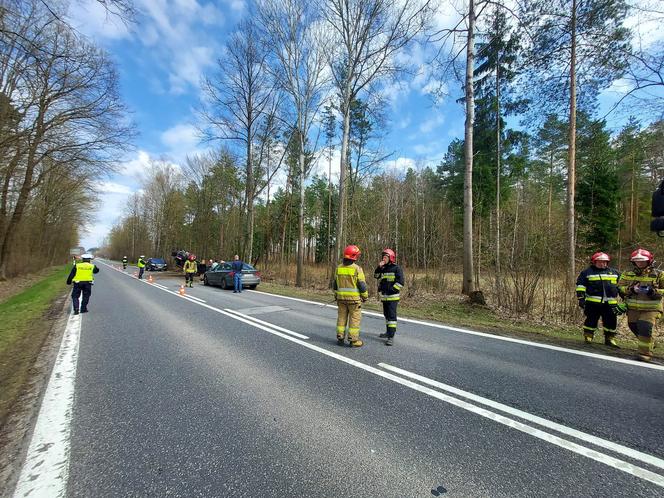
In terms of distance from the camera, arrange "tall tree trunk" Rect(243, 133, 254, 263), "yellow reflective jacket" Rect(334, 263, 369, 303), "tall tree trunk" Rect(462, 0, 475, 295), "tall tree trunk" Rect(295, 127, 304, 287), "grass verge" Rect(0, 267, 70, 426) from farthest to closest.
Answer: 1. "tall tree trunk" Rect(243, 133, 254, 263)
2. "tall tree trunk" Rect(295, 127, 304, 287)
3. "tall tree trunk" Rect(462, 0, 475, 295)
4. "yellow reflective jacket" Rect(334, 263, 369, 303)
5. "grass verge" Rect(0, 267, 70, 426)

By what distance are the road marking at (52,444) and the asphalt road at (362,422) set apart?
7cm

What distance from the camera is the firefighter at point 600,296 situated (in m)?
5.73

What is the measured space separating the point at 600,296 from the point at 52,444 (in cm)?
796

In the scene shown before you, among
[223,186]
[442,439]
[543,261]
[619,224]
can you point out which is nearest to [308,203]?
[223,186]

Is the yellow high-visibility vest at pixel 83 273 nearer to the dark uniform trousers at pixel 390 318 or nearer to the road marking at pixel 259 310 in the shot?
the road marking at pixel 259 310

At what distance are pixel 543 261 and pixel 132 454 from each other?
9.72m

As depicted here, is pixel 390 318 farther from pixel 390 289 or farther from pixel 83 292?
pixel 83 292

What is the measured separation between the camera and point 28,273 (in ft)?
93.8

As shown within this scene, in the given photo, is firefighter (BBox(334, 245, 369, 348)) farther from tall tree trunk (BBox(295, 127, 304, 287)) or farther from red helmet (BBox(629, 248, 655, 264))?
tall tree trunk (BBox(295, 127, 304, 287))

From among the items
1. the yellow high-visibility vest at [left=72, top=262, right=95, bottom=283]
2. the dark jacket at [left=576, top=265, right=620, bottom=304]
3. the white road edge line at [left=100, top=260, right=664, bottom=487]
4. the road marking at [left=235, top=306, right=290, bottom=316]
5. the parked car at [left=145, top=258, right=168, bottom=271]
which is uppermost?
the dark jacket at [left=576, top=265, right=620, bottom=304]

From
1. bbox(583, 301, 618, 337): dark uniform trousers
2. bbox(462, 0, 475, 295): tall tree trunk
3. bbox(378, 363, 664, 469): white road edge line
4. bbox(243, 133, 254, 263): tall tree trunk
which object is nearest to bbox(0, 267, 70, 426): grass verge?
bbox(378, 363, 664, 469): white road edge line

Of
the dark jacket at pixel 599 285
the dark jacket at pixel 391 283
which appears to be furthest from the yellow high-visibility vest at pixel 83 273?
the dark jacket at pixel 599 285

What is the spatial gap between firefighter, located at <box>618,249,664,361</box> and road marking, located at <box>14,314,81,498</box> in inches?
282

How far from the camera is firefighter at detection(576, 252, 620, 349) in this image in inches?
225
